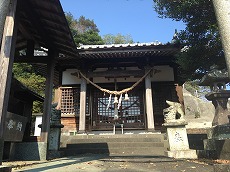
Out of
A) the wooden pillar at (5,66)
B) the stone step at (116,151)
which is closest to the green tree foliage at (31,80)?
the stone step at (116,151)

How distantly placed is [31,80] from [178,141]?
15.1 meters

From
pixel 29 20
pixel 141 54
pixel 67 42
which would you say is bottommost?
pixel 67 42

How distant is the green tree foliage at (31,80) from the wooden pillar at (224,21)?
15.8 metres

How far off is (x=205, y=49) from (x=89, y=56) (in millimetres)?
6301

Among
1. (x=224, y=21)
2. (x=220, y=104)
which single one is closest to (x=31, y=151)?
(x=224, y=21)

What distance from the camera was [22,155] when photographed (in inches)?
265

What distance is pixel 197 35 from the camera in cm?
987

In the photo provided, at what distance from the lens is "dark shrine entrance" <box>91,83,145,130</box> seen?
13.8 meters

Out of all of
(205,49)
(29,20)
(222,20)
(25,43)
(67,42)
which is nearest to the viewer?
(222,20)

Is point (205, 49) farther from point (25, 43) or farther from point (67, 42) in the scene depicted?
point (25, 43)

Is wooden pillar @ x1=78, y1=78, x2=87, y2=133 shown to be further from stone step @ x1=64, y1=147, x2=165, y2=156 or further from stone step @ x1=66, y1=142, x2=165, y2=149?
stone step @ x1=64, y1=147, x2=165, y2=156

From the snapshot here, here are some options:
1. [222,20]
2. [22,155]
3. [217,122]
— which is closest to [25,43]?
[22,155]

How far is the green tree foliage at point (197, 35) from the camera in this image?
8898 mm

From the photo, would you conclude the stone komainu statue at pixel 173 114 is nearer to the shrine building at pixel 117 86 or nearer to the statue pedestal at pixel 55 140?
the shrine building at pixel 117 86
